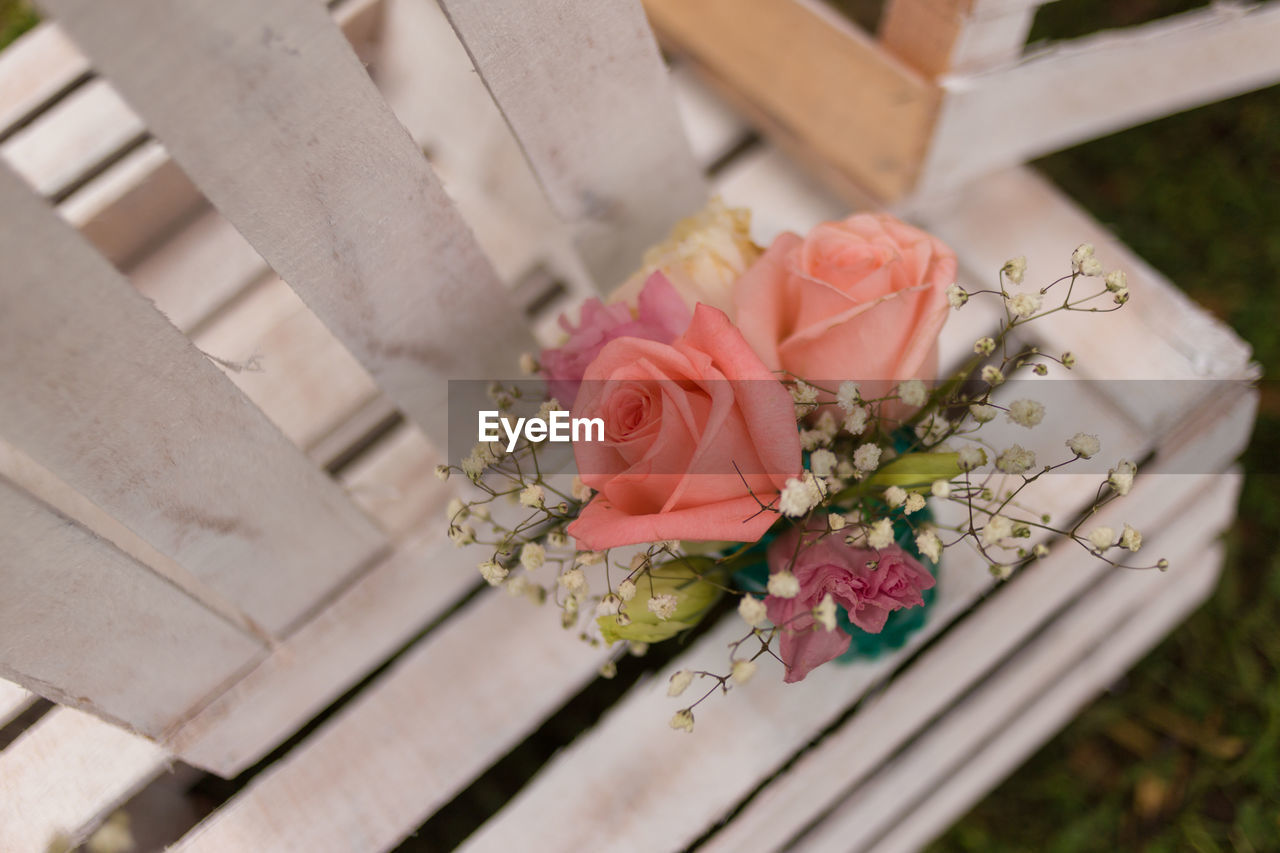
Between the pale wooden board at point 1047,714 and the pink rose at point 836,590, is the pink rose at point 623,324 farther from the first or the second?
the pale wooden board at point 1047,714

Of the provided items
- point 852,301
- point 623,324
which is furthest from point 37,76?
point 852,301

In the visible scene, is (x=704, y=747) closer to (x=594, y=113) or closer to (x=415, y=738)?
(x=415, y=738)

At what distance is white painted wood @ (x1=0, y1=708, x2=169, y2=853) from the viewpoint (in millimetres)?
655

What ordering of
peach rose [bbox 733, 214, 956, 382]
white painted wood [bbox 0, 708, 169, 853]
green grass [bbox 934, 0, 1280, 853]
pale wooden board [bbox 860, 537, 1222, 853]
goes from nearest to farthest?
peach rose [bbox 733, 214, 956, 382], white painted wood [bbox 0, 708, 169, 853], pale wooden board [bbox 860, 537, 1222, 853], green grass [bbox 934, 0, 1280, 853]

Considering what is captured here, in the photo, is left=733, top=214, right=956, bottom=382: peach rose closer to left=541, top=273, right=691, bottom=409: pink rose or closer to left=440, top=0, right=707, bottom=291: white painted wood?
left=541, top=273, right=691, bottom=409: pink rose

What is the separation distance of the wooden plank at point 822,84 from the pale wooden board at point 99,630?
687 mm

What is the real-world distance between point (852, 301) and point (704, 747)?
387 mm

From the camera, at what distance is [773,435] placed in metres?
0.46

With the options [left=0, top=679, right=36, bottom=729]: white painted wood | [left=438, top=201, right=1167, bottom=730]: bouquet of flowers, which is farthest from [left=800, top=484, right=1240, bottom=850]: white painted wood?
[left=0, top=679, right=36, bottom=729]: white painted wood

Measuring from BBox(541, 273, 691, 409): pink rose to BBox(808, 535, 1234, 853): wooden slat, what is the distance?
52cm

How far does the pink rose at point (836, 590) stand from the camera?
18.9 inches

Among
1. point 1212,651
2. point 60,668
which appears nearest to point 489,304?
point 60,668

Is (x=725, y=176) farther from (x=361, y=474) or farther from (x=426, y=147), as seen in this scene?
(x=361, y=474)

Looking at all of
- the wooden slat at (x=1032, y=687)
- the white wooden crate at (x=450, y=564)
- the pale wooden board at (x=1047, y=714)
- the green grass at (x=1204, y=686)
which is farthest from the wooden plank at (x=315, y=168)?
the green grass at (x=1204, y=686)
